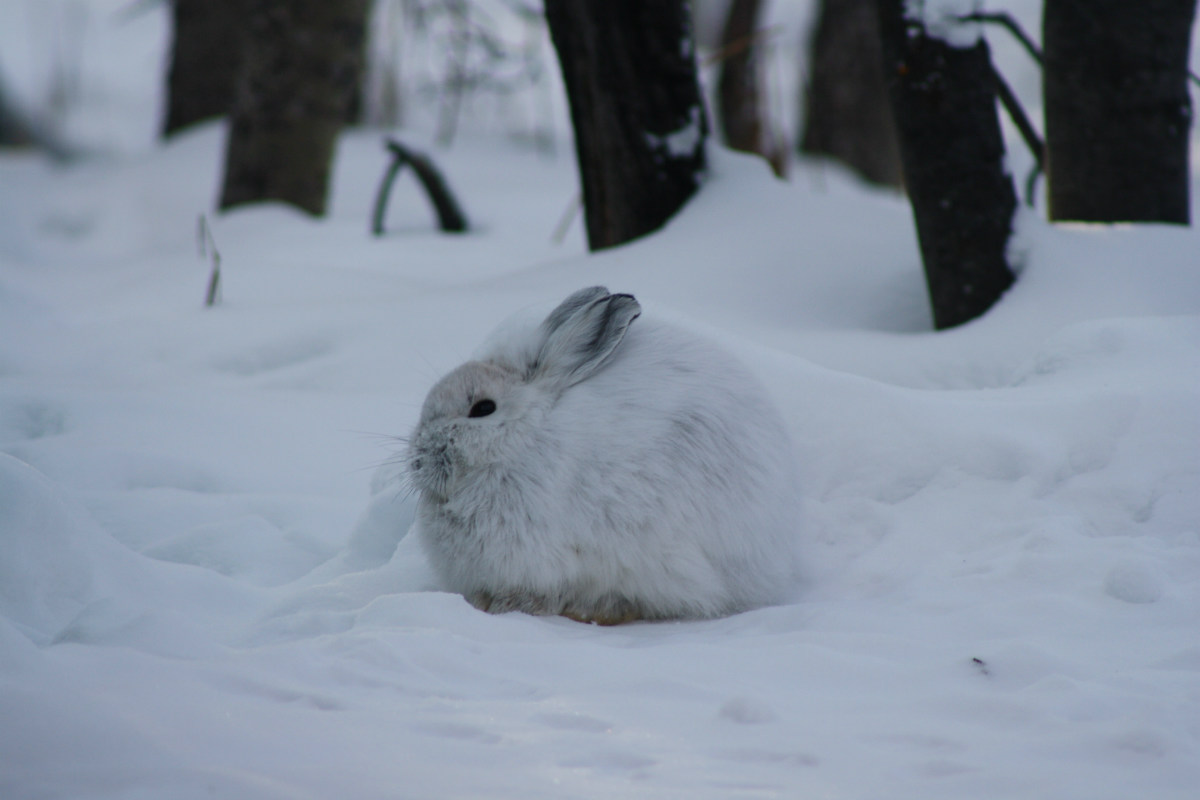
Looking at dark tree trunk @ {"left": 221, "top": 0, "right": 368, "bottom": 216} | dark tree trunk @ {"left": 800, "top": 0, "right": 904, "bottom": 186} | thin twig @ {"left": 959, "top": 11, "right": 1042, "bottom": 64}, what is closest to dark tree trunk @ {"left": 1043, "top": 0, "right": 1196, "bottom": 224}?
thin twig @ {"left": 959, "top": 11, "right": 1042, "bottom": 64}

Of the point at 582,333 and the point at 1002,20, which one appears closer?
the point at 582,333

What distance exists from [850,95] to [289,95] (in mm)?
6090

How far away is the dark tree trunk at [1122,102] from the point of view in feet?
13.4

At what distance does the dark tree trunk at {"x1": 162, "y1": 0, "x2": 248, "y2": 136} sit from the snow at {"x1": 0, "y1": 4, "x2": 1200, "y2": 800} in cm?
554

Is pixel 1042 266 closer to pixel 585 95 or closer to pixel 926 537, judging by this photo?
pixel 926 537

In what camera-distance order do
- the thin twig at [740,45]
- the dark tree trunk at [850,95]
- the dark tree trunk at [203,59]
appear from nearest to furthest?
the thin twig at [740,45]
the dark tree trunk at [203,59]
the dark tree trunk at [850,95]

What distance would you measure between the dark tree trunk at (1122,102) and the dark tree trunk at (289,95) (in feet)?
15.1

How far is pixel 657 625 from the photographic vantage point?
2.30 meters

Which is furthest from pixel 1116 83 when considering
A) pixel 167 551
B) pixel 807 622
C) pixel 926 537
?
pixel 167 551

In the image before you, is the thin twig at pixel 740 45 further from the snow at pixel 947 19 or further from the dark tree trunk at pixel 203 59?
the dark tree trunk at pixel 203 59

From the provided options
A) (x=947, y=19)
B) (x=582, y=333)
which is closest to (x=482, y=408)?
(x=582, y=333)

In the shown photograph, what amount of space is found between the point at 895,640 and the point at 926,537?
0.63m

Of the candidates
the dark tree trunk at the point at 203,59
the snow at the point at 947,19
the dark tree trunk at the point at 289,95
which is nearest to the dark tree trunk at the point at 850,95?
the dark tree trunk at the point at 289,95

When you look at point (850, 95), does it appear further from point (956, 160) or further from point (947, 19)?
point (956, 160)
